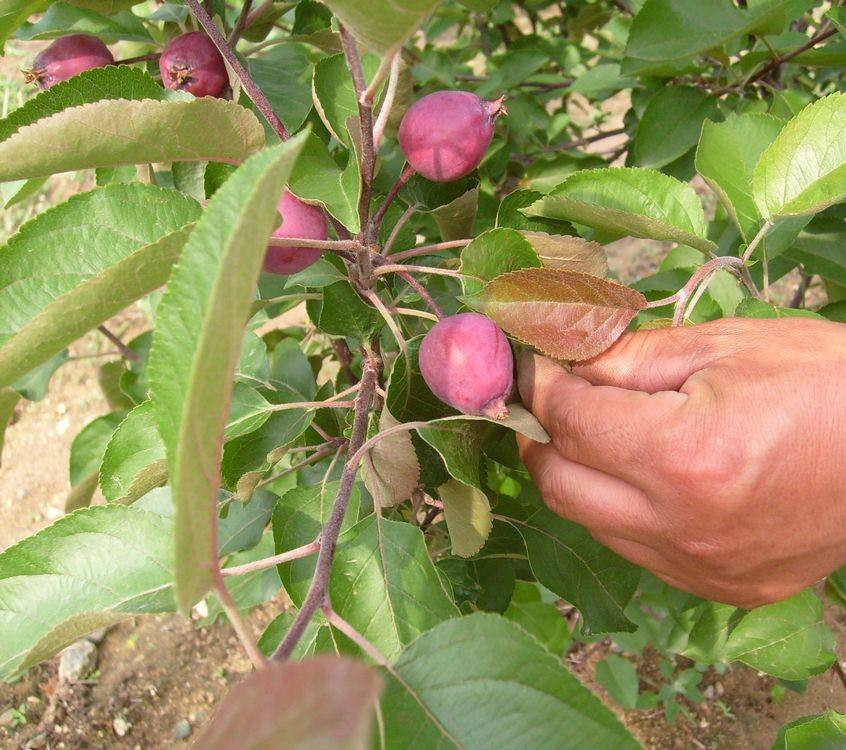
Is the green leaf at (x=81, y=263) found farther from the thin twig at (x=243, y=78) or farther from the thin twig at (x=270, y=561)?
the thin twig at (x=270, y=561)

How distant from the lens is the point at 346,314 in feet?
3.70

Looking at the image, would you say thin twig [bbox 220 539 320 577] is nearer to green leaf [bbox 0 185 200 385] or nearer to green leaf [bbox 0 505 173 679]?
green leaf [bbox 0 505 173 679]

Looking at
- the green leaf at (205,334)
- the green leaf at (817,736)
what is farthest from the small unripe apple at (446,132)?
the green leaf at (817,736)

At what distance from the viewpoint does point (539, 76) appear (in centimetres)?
235

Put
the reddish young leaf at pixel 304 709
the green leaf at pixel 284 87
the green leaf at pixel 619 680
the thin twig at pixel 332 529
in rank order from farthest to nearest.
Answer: the green leaf at pixel 619 680 → the green leaf at pixel 284 87 → the thin twig at pixel 332 529 → the reddish young leaf at pixel 304 709

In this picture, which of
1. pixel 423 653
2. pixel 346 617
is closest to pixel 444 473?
pixel 346 617

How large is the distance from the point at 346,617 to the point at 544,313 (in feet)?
1.47

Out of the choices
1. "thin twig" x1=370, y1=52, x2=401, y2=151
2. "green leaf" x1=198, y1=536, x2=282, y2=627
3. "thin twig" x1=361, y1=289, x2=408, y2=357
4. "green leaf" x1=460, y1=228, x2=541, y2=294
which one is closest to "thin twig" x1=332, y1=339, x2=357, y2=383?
"green leaf" x1=198, y1=536, x2=282, y2=627

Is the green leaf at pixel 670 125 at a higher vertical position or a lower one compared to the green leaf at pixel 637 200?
lower

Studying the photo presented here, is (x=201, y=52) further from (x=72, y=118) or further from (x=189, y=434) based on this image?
(x=189, y=434)

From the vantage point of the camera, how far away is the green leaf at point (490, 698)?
26.4 inches

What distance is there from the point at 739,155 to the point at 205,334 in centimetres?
107

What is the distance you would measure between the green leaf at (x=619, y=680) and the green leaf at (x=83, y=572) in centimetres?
163

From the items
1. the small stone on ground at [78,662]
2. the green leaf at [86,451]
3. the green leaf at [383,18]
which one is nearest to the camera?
the green leaf at [383,18]
